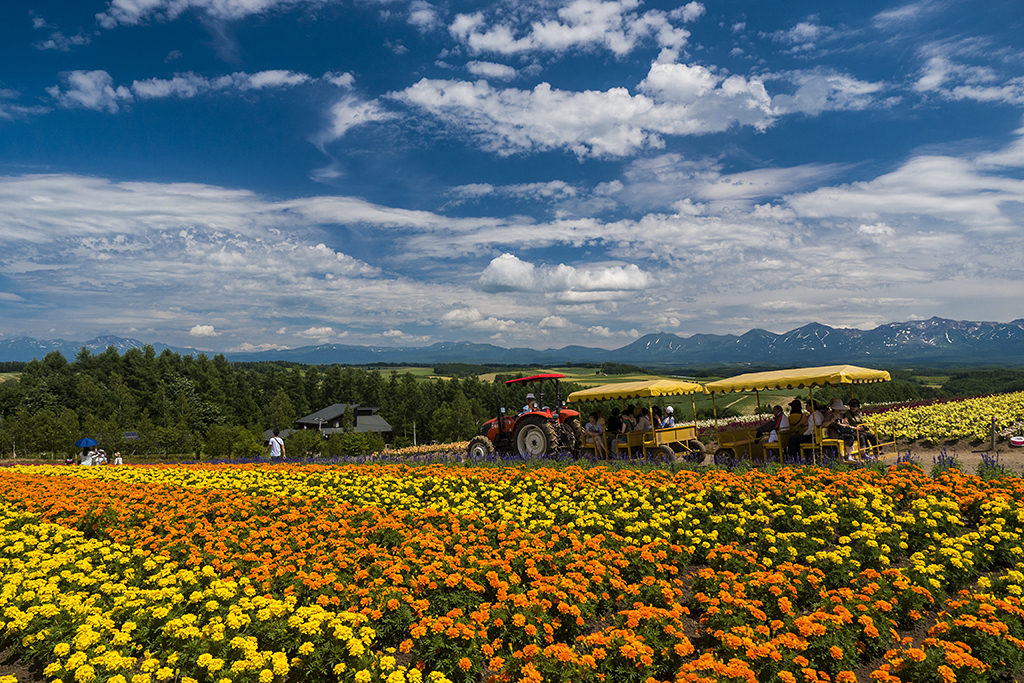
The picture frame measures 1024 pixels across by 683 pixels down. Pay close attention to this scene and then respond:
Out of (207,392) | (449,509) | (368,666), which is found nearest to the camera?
(368,666)

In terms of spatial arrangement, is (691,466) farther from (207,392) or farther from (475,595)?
(207,392)

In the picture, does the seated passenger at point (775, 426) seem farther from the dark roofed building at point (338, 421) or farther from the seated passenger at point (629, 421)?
the dark roofed building at point (338, 421)

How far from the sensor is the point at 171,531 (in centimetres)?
781

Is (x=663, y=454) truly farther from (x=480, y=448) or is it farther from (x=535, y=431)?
(x=480, y=448)

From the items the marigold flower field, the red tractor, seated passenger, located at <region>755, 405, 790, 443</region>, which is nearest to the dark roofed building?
the red tractor

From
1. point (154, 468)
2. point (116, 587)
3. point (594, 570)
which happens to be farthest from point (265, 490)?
point (594, 570)

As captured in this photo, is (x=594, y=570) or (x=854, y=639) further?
(x=594, y=570)

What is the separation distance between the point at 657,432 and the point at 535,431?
3365mm

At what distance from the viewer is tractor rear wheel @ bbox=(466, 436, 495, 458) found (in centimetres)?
1625

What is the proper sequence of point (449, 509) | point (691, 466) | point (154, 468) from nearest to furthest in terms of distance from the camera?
point (449, 509)
point (691, 466)
point (154, 468)

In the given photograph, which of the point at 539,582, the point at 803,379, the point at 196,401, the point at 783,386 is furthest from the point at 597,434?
the point at 196,401

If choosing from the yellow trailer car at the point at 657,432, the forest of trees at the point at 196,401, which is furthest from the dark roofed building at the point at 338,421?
the yellow trailer car at the point at 657,432

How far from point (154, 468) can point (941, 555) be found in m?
17.0

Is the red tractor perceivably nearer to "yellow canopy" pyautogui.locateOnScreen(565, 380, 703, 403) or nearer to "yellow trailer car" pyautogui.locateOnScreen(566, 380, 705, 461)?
"yellow trailer car" pyautogui.locateOnScreen(566, 380, 705, 461)
